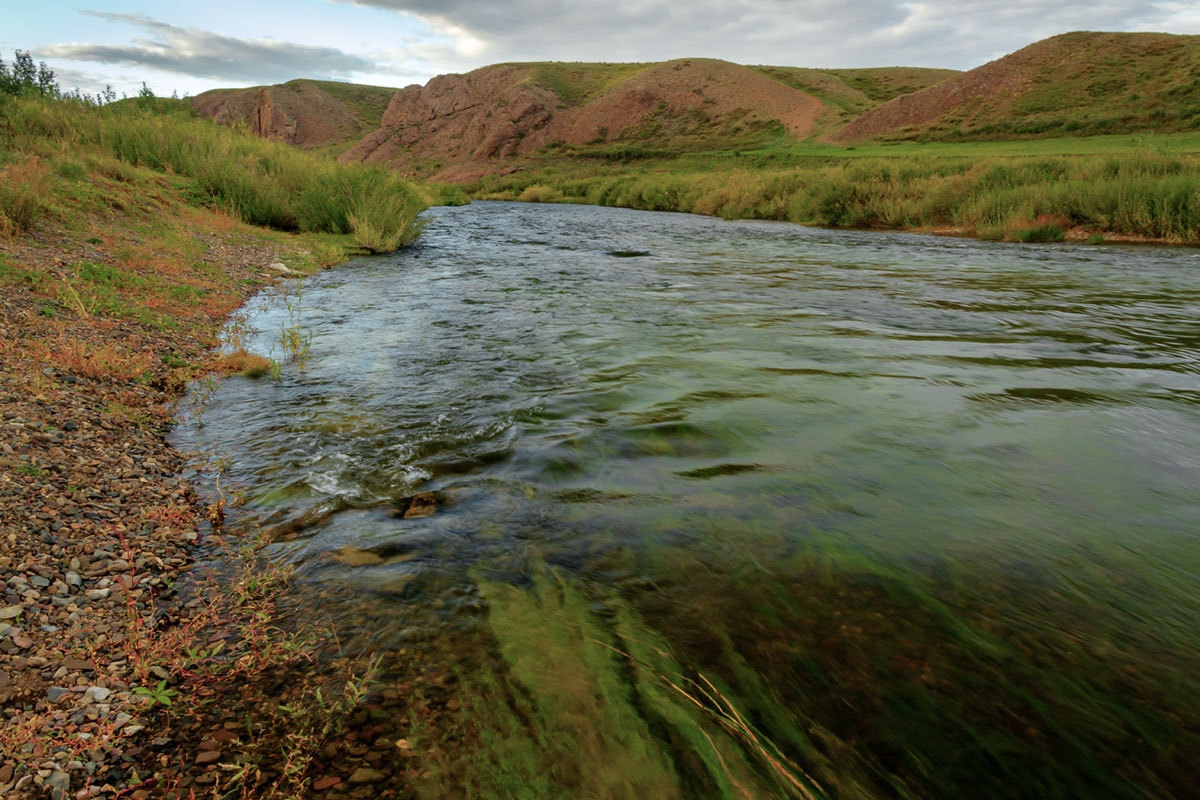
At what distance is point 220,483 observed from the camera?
12.2 feet

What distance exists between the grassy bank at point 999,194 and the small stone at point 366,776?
790 inches

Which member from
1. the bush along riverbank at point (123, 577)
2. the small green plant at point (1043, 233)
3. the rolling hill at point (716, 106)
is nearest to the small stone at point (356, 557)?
the bush along riverbank at point (123, 577)

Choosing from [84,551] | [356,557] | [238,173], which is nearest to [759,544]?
[356,557]

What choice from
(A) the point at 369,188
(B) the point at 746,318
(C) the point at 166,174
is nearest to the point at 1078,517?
(B) the point at 746,318

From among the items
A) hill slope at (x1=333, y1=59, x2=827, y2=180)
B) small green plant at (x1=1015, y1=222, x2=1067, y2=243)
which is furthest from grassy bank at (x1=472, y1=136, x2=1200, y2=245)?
hill slope at (x1=333, y1=59, x2=827, y2=180)

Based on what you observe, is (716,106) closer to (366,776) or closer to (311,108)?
(311,108)

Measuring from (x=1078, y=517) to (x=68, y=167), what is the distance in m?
14.4

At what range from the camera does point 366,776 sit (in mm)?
1878

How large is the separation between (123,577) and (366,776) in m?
1.55

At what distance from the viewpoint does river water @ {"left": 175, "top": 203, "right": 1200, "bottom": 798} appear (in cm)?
207

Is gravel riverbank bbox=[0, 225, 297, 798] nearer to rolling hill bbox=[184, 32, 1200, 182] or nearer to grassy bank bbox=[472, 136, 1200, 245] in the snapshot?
grassy bank bbox=[472, 136, 1200, 245]

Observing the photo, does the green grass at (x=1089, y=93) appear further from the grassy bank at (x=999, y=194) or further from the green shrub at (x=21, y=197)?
the green shrub at (x=21, y=197)

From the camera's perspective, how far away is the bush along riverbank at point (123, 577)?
6.14ft

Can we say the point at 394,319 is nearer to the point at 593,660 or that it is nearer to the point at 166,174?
the point at 593,660
